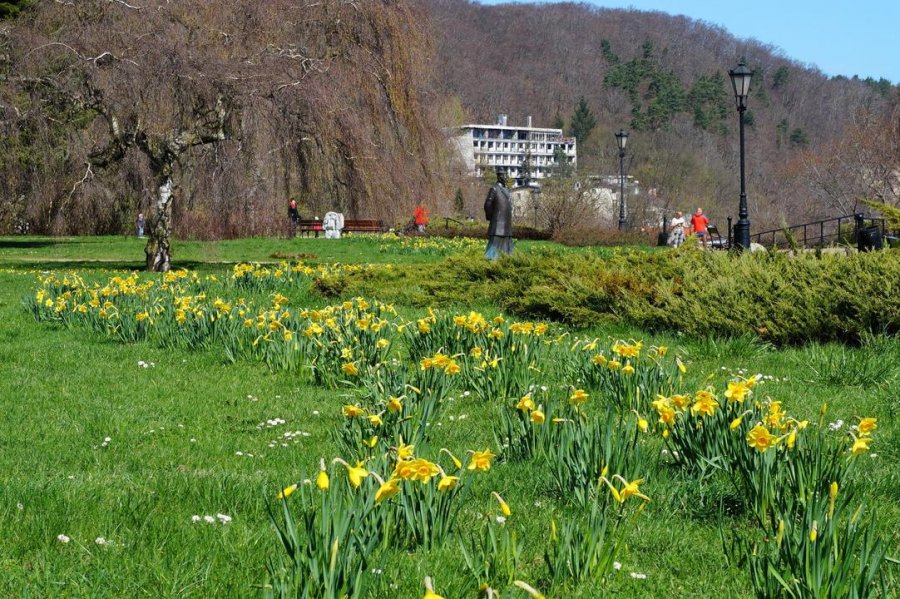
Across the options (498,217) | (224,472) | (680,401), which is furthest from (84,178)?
(680,401)

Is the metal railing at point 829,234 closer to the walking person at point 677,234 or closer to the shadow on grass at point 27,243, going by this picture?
the walking person at point 677,234

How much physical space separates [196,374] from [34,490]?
3.53m

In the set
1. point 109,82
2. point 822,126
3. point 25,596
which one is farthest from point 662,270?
point 822,126

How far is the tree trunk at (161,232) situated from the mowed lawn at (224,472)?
8717 mm

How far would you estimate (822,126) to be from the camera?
124m

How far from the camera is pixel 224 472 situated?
4578 millimetres

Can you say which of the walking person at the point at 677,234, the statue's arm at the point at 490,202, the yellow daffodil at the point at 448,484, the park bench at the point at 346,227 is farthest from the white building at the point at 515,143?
the yellow daffodil at the point at 448,484

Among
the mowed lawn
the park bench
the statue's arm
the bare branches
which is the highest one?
the bare branches

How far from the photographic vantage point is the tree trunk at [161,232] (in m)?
17.7

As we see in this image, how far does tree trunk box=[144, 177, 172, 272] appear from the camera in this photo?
17656mm

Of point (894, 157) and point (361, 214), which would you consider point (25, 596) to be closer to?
point (361, 214)

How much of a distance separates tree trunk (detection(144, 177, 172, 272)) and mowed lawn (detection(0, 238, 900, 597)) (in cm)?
872

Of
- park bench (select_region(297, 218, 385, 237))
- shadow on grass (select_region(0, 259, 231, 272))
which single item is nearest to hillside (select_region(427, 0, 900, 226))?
park bench (select_region(297, 218, 385, 237))

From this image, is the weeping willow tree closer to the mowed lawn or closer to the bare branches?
the bare branches
